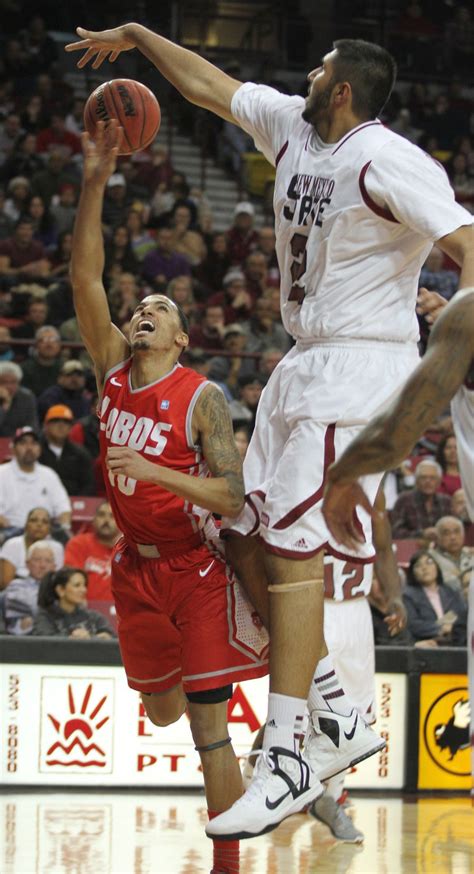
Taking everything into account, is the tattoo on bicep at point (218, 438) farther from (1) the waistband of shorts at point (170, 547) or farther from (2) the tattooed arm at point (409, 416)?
(2) the tattooed arm at point (409, 416)

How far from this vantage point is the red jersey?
527 centimetres

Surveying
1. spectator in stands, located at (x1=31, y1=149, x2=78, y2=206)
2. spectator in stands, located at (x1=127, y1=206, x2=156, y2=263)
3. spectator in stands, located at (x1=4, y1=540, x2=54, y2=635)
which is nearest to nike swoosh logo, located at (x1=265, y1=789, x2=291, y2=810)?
spectator in stands, located at (x1=4, y1=540, x2=54, y2=635)

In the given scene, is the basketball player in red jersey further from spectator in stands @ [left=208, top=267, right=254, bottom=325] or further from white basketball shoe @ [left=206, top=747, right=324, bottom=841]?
spectator in stands @ [left=208, top=267, right=254, bottom=325]

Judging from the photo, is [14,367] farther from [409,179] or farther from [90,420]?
[409,179]

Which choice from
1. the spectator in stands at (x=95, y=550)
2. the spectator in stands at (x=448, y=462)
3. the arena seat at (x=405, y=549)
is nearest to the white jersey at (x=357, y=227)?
the spectator in stands at (x=95, y=550)

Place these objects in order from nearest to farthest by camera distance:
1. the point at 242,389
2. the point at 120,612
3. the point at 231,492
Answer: the point at 231,492
the point at 120,612
the point at 242,389

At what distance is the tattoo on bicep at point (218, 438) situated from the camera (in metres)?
5.07

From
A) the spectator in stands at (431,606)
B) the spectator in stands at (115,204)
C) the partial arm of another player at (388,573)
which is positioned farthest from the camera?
the spectator in stands at (115,204)

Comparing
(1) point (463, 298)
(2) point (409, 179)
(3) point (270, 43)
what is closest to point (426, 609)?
(2) point (409, 179)

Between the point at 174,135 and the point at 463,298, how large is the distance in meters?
16.4

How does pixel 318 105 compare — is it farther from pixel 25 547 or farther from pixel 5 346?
pixel 5 346

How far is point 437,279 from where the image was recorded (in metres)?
13.7

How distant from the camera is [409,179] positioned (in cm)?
446

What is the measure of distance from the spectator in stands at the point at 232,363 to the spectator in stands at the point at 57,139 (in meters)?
4.13
